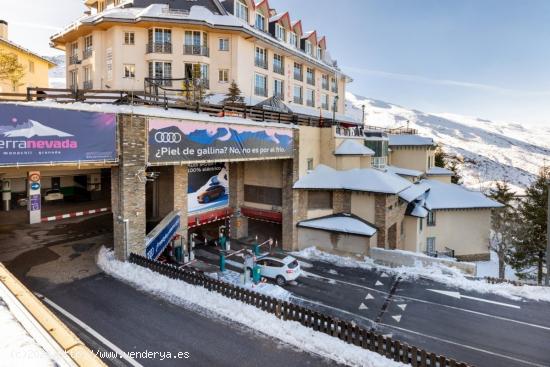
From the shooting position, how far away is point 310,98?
49.0 metres

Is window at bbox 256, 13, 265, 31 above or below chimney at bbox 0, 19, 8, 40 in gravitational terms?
above

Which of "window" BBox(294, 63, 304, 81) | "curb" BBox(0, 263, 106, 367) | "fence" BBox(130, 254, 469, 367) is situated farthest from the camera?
"window" BBox(294, 63, 304, 81)

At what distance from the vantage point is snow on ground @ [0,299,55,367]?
3629 mm

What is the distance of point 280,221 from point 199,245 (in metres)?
7.33

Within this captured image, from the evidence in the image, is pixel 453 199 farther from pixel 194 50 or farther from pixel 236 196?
pixel 194 50

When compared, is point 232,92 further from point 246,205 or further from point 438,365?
point 438,365

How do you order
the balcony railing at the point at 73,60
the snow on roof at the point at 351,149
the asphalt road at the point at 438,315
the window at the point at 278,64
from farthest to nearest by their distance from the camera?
the window at the point at 278,64 → the balcony railing at the point at 73,60 → the snow on roof at the point at 351,149 → the asphalt road at the point at 438,315

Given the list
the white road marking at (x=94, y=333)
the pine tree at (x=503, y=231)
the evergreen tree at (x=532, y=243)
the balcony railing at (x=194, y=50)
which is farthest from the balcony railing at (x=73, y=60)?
the evergreen tree at (x=532, y=243)

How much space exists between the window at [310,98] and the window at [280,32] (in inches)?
333

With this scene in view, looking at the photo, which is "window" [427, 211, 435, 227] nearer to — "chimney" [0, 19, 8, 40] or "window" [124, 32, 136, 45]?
"window" [124, 32, 136, 45]

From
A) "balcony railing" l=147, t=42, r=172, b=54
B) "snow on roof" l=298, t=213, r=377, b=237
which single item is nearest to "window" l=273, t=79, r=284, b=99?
"balcony railing" l=147, t=42, r=172, b=54

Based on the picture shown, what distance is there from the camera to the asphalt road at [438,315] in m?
13.9

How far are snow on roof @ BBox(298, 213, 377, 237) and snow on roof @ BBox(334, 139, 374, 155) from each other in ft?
19.7

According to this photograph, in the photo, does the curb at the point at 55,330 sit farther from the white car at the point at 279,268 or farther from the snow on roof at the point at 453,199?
the snow on roof at the point at 453,199
